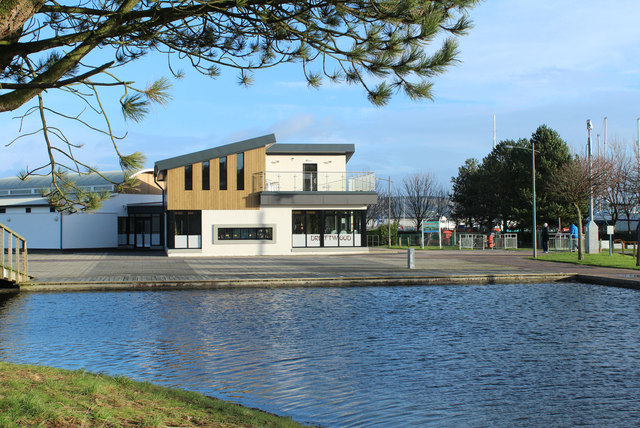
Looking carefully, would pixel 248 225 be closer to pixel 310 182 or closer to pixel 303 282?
pixel 310 182

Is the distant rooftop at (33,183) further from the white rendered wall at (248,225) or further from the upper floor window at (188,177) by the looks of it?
the white rendered wall at (248,225)

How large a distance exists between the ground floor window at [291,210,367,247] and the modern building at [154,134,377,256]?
6cm

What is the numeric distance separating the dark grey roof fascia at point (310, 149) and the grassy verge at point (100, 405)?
3013cm

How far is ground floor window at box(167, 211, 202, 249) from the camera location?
34.3 metres

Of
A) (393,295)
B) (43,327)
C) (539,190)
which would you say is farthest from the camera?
(539,190)

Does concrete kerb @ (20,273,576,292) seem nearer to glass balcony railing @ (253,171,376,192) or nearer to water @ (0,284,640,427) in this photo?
water @ (0,284,640,427)

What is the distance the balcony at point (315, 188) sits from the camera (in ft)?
115

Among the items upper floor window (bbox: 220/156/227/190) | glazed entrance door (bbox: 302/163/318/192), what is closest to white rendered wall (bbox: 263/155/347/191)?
glazed entrance door (bbox: 302/163/318/192)

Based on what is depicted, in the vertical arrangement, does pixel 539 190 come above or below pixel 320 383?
above

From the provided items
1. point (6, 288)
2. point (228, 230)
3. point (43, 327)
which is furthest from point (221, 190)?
point (43, 327)

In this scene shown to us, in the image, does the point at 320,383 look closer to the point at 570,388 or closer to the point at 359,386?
the point at 359,386

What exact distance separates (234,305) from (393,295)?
4700 millimetres

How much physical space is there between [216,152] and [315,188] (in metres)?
6.40

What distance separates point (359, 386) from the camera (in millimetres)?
7578
